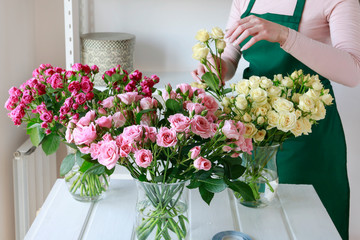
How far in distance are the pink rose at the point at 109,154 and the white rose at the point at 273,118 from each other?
1.32ft

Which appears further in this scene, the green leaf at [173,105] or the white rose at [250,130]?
the white rose at [250,130]

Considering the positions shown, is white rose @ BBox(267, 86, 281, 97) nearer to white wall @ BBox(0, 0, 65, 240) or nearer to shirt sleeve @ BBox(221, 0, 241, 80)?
shirt sleeve @ BBox(221, 0, 241, 80)

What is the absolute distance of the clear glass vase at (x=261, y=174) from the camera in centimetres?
129

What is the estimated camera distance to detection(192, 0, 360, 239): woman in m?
1.57

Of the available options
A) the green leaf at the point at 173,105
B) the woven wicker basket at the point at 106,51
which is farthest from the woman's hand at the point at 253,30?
the woven wicker basket at the point at 106,51

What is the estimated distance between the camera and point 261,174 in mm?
1329

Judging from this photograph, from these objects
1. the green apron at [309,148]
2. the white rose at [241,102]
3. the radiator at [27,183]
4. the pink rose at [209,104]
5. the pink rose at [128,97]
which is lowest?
the radiator at [27,183]

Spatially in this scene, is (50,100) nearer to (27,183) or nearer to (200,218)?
(200,218)

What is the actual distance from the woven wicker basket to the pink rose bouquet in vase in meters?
1.02

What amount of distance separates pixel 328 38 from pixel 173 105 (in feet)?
3.07

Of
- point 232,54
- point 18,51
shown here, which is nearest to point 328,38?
point 232,54

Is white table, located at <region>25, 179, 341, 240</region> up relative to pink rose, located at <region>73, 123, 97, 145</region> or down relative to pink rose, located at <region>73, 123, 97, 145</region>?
down

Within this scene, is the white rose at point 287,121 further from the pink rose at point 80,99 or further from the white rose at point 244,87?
the pink rose at point 80,99

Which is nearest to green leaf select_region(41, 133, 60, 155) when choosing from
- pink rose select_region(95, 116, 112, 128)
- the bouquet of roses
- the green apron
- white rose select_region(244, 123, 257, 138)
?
the bouquet of roses
